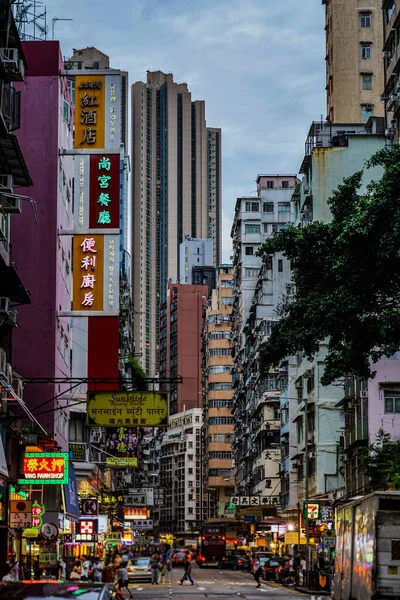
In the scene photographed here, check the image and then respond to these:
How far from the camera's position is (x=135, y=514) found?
115250mm

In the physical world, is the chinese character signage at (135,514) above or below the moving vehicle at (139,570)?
above

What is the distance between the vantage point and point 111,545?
78.6 metres

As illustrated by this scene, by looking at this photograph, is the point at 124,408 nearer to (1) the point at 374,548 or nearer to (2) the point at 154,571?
(1) the point at 374,548

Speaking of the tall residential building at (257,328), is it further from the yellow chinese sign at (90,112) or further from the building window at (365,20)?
the yellow chinese sign at (90,112)

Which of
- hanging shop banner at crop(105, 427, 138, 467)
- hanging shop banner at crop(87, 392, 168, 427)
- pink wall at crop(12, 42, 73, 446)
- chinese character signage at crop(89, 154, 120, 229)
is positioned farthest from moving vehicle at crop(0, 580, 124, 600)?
hanging shop banner at crop(105, 427, 138, 467)

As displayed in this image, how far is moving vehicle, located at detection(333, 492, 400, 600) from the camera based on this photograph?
20672mm

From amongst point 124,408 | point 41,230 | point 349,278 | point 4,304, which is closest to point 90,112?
point 4,304

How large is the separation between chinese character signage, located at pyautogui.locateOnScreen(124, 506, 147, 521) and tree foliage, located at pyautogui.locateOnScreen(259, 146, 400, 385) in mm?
84324

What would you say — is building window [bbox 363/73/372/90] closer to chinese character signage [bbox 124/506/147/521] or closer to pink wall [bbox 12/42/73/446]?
pink wall [bbox 12/42/73/446]

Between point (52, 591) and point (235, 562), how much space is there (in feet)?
268

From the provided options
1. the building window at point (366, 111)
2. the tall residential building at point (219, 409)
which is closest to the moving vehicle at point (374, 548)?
the building window at point (366, 111)

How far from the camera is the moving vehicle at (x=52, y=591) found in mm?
10133

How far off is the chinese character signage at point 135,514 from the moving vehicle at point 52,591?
10489cm

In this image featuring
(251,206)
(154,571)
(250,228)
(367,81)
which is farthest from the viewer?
(251,206)
